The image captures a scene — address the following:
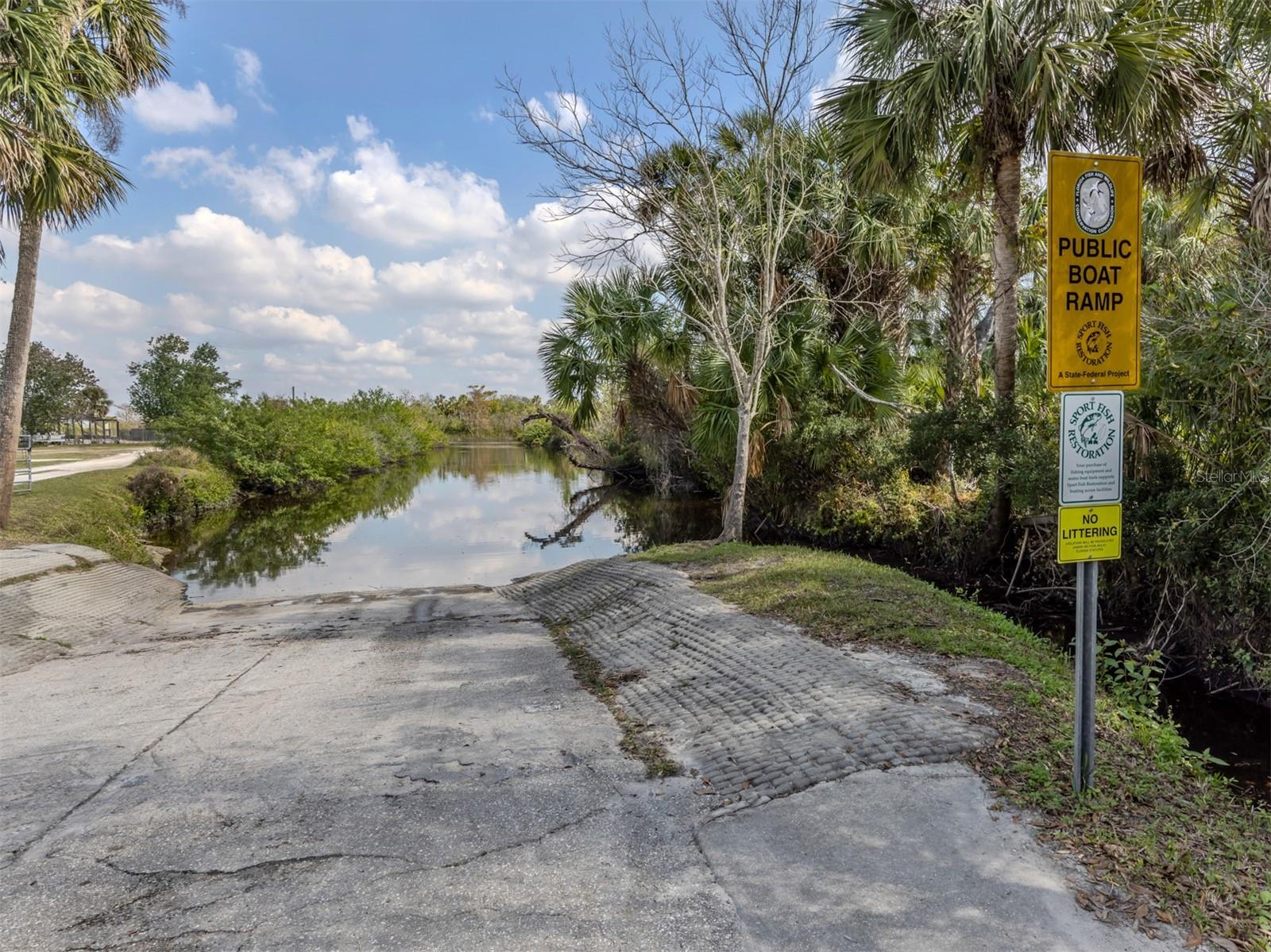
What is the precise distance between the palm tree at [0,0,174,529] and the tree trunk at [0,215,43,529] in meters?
0.01

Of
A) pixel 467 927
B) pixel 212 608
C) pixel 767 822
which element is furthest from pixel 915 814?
pixel 212 608

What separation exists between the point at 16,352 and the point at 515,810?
13116mm

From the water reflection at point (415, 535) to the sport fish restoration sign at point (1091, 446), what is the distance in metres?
11.6

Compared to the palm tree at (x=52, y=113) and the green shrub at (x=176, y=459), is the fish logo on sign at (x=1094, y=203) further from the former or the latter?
the green shrub at (x=176, y=459)

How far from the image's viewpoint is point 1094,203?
11.3 feet

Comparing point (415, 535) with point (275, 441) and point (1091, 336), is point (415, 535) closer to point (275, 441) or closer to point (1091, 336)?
point (275, 441)

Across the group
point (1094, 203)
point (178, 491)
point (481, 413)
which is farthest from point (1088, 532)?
point (481, 413)

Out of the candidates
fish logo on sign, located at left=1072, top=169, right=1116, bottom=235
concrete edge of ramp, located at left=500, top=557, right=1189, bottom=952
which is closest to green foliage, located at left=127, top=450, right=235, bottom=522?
concrete edge of ramp, located at left=500, top=557, right=1189, bottom=952

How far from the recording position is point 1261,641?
691 cm

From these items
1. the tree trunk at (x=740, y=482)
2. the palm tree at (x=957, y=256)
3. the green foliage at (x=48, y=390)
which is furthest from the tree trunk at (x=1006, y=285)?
the green foliage at (x=48, y=390)

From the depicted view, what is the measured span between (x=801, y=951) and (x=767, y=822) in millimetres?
914

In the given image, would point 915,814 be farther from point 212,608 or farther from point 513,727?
point 212,608

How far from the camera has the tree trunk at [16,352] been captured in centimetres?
1212

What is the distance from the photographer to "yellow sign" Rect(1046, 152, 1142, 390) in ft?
11.1
